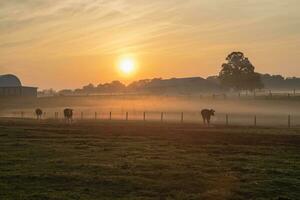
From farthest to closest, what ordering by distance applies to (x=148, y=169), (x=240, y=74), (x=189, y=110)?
1. (x=240, y=74)
2. (x=189, y=110)
3. (x=148, y=169)

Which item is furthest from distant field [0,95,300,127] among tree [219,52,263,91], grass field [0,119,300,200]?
grass field [0,119,300,200]

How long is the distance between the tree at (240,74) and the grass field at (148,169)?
94292 millimetres

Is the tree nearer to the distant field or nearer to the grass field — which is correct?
the distant field

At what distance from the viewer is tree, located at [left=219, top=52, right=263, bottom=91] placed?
129000 mm

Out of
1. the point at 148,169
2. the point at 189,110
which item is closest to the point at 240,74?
the point at 189,110

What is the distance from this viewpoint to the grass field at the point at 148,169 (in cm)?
1803

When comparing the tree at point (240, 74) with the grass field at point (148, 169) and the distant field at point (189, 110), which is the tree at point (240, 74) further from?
the grass field at point (148, 169)

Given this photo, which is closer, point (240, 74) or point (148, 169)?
point (148, 169)

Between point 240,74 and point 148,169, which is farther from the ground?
point 240,74

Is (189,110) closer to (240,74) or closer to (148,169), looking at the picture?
(240,74)

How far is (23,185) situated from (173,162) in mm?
8178

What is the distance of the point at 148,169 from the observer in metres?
22.6

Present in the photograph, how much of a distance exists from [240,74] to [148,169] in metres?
109

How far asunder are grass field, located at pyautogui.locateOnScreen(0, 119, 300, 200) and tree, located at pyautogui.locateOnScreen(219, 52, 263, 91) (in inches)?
3712
